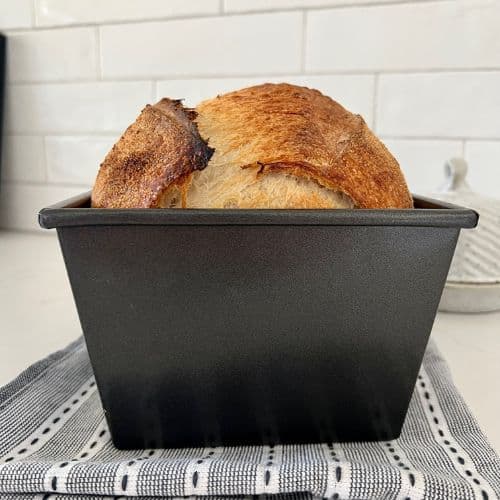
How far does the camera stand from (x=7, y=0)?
1.01 m

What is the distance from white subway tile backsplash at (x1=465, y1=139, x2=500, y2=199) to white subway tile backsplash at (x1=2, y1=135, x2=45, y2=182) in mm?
851

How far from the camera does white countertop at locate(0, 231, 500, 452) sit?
18.0 inches

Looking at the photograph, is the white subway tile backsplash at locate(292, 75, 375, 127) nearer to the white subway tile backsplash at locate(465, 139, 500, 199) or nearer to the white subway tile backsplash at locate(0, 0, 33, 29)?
the white subway tile backsplash at locate(465, 139, 500, 199)

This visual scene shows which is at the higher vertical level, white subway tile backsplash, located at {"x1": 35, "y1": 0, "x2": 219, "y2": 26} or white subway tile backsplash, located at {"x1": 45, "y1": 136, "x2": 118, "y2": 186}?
white subway tile backsplash, located at {"x1": 35, "y1": 0, "x2": 219, "y2": 26}

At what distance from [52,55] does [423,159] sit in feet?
2.48

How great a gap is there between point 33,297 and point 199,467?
0.50 m

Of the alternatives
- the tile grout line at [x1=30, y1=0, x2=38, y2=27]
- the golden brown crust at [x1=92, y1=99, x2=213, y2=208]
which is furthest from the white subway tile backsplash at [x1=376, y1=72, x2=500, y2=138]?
the tile grout line at [x1=30, y1=0, x2=38, y2=27]

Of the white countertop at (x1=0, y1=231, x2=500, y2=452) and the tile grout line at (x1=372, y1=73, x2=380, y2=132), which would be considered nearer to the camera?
the white countertop at (x1=0, y1=231, x2=500, y2=452)

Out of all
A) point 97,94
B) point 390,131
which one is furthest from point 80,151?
point 390,131

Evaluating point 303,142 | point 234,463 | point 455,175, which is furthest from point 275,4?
point 234,463

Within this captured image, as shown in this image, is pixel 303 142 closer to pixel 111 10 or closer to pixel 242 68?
pixel 242 68

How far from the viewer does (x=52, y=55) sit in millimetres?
1008

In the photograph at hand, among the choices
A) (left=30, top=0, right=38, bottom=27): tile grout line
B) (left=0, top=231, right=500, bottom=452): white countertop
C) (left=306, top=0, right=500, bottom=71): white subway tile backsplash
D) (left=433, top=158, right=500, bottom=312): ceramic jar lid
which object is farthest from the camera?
(left=30, top=0, right=38, bottom=27): tile grout line

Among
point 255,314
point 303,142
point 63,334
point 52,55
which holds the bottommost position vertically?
point 63,334
